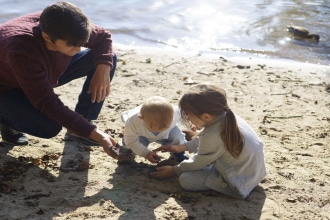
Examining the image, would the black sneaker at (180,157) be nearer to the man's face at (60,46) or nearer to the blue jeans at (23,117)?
the blue jeans at (23,117)

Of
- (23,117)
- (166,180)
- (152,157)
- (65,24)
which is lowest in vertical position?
(166,180)

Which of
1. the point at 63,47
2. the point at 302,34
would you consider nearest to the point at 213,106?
the point at 63,47

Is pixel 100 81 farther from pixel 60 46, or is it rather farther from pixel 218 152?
pixel 218 152

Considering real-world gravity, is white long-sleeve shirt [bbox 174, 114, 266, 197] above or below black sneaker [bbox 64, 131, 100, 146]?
above

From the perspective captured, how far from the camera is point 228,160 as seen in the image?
3336mm

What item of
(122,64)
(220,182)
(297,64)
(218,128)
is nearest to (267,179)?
(220,182)

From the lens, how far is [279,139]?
4234 mm

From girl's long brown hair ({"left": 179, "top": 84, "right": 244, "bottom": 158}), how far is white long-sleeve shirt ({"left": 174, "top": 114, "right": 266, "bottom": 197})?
59 millimetres

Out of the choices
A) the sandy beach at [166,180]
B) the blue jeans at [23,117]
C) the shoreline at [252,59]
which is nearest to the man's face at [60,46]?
the blue jeans at [23,117]

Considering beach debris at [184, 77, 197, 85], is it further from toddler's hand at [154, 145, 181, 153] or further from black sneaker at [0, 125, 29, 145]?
black sneaker at [0, 125, 29, 145]

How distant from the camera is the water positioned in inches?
278

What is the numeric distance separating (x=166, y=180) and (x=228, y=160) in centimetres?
47

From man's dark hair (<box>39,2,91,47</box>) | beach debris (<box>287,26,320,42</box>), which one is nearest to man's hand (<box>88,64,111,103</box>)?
man's dark hair (<box>39,2,91,47</box>)

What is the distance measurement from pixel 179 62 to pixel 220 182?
9.09 ft
